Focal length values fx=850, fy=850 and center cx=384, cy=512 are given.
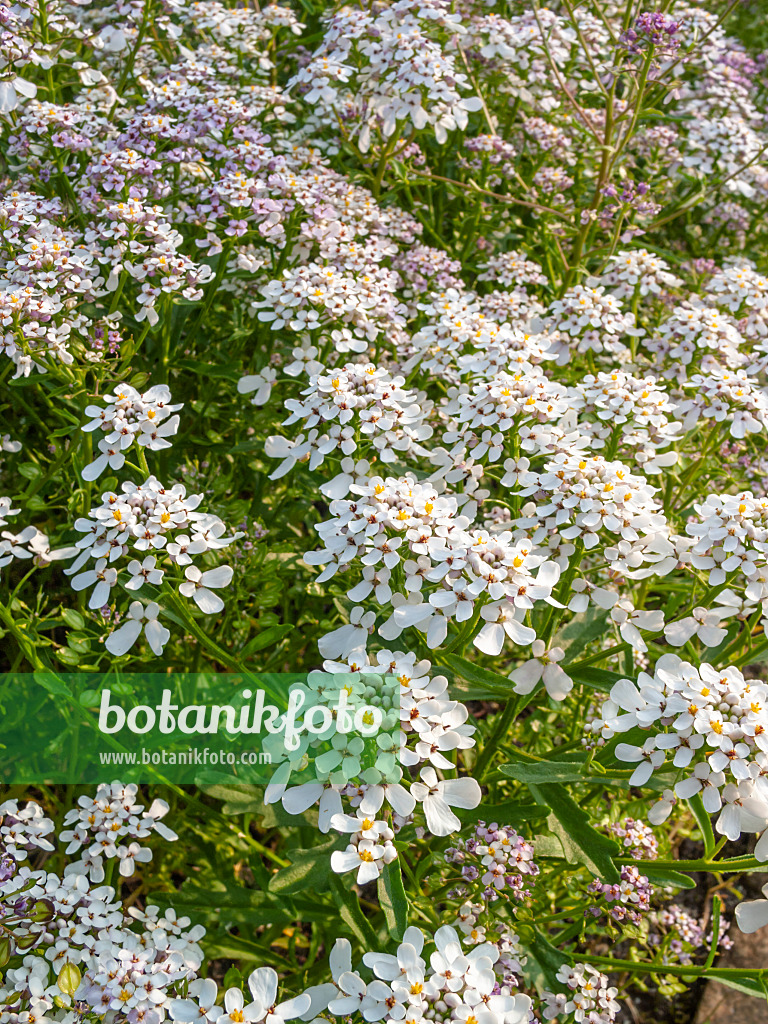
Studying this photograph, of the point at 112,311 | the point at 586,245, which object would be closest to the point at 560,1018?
the point at 112,311

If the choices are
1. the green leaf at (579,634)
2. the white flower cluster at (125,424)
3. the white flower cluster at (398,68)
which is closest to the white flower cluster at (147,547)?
the white flower cluster at (125,424)

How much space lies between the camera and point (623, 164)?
4.75 meters

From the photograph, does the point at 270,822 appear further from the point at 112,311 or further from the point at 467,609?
the point at 112,311

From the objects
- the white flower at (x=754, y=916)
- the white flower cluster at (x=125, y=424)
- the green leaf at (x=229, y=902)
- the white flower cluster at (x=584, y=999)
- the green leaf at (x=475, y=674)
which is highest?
Result: the white flower cluster at (x=125, y=424)

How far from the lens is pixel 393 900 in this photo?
1973mm

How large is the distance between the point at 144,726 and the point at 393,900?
132 cm

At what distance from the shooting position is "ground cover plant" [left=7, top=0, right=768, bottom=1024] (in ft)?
6.89

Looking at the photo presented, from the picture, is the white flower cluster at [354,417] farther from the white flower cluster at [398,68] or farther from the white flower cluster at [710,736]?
the white flower cluster at [398,68]

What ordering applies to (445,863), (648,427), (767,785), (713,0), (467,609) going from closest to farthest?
(767,785), (467,609), (445,863), (648,427), (713,0)

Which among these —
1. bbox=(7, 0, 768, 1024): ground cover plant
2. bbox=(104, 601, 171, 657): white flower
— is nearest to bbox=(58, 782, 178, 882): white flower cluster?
bbox=(7, 0, 768, 1024): ground cover plant

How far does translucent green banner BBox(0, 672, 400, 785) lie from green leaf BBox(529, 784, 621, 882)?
0.65 metres

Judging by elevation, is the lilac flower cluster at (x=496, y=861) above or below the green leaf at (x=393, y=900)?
below

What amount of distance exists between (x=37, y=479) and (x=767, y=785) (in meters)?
2.48

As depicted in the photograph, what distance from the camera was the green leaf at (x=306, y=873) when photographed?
83.6 inches
